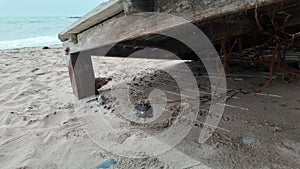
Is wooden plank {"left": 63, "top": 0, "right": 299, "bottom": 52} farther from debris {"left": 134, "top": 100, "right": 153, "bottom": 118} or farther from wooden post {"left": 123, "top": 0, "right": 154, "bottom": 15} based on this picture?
debris {"left": 134, "top": 100, "right": 153, "bottom": 118}

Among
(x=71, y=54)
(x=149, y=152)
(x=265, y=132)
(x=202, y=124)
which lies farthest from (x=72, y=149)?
(x=265, y=132)

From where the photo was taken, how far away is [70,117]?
182 cm

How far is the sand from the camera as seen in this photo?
1.17m

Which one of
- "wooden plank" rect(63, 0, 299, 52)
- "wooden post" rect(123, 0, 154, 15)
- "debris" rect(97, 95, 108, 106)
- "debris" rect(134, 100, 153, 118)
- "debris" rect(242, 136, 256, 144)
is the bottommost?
"debris" rect(242, 136, 256, 144)

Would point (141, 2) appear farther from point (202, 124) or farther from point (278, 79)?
point (278, 79)

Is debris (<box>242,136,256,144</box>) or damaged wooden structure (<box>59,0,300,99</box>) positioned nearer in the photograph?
damaged wooden structure (<box>59,0,300,99</box>)

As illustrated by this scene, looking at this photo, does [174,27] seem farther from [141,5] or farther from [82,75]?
[82,75]

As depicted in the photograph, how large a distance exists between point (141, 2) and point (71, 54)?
1.09m

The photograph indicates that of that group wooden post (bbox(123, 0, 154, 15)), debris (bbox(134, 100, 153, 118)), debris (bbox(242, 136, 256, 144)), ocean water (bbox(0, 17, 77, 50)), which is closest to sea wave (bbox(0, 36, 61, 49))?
ocean water (bbox(0, 17, 77, 50))

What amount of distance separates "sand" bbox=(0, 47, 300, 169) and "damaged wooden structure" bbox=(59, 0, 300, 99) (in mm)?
326

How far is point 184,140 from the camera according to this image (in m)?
1.36

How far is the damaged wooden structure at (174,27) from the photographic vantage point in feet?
3.33

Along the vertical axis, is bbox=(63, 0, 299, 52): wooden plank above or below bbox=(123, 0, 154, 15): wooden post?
below

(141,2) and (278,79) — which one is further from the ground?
(141,2)
